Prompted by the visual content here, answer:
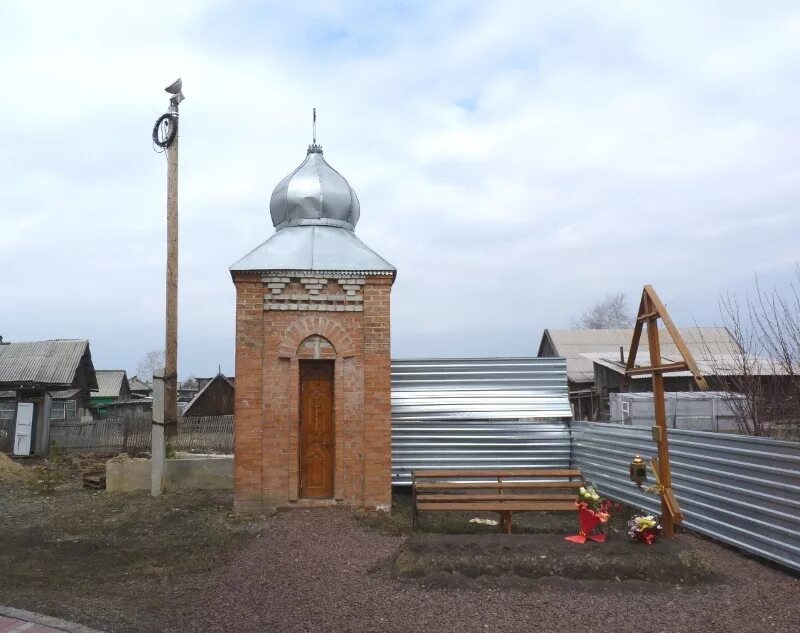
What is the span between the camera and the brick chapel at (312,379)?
31.0ft

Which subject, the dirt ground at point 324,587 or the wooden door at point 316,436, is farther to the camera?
the wooden door at point 316,436

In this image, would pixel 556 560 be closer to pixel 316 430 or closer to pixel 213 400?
pixel 316 430

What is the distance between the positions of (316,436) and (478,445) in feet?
9.69

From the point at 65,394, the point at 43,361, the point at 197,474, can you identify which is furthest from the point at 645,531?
the point at 65,394

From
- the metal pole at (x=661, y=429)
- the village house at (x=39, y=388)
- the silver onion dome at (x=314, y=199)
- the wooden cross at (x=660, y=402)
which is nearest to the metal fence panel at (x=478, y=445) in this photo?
the silver onion dome at (x=314, y=199)

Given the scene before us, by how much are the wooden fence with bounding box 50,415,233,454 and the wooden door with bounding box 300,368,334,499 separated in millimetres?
12197

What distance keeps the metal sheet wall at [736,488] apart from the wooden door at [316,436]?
4.23 meters

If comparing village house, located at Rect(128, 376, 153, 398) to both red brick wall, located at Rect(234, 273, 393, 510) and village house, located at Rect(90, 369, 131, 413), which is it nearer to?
village house, located at Rect(90, 369, 131, 413)

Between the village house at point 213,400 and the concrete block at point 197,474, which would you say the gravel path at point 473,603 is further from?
the village house at point 213,400

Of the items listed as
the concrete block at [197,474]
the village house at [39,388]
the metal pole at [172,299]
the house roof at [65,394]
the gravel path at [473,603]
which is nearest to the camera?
the gravel path at [473,603]

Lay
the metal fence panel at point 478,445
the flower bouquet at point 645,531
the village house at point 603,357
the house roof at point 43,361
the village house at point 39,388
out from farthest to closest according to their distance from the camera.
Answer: the house roof at point 43,361
the village house at point 603,357
the village house at point 39,388
the metal fence panel at point 478,445
the flower bouquet at point 645,531

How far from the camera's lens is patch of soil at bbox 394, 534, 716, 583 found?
5.95m

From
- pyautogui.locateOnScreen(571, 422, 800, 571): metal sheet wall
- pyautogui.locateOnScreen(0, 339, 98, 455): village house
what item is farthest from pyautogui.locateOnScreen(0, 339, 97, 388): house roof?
pyautogui.locateOnScreen(571, 422, 800, 571): metal sheet wall

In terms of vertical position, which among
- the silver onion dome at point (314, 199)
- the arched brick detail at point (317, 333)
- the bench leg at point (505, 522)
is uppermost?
the silver onion dome at point (314, 199)
